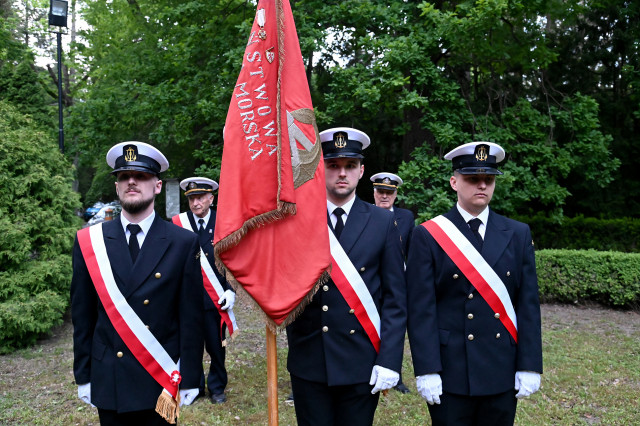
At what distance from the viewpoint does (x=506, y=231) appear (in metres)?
3.17

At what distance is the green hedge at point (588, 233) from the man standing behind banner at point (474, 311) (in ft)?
32.4

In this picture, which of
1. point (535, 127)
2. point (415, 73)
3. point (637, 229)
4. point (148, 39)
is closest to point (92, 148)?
point (148, 39)

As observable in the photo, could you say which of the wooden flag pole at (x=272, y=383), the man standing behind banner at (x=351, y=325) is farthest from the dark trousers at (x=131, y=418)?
the man standing behind banner at (x=351, y=325)

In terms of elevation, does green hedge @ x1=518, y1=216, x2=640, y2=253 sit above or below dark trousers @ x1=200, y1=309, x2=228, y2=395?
above

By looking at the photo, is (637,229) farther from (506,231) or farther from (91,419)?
(91,419)

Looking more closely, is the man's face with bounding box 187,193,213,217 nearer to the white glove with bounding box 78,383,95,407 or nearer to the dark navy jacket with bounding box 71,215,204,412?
the dark navy jacket with bounding box 71,215,204,412

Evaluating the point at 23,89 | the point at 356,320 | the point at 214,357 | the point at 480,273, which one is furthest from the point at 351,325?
the point at 23,89

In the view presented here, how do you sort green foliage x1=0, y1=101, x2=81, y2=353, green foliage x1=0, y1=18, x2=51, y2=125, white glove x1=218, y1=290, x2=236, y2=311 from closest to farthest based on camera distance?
white glove x1=218, y1=290, x2=236, y2=311 → green foliage x1=0, y1=101, x2=81, y2=353 → green foliage x1=0, y1=18, x2=51, y2=125

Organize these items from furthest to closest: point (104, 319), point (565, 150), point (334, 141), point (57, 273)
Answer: point (565, 150), point (57, 273), point (334, 141), point (104, 319)

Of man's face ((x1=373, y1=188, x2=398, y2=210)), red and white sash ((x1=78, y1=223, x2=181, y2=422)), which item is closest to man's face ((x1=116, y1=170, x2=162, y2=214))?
red and white sash ((x1=78, y1=223, x2=181, y2=422))

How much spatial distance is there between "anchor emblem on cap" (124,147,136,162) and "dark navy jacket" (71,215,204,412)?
395 millimetres

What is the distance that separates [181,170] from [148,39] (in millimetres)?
4079

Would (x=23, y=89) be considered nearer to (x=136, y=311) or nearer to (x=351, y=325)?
(x=136, y=311)

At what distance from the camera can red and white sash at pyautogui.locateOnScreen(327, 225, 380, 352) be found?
3.05 m
